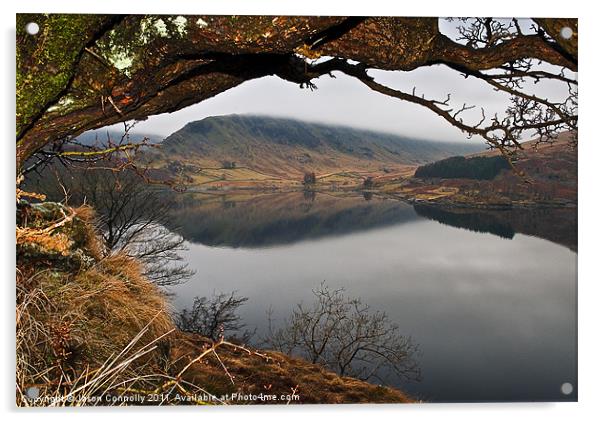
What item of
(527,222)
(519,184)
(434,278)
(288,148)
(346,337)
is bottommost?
(346,337)

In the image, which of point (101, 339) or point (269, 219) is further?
point (269, 219)

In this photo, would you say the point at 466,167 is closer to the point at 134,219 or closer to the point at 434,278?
the point at 434,278

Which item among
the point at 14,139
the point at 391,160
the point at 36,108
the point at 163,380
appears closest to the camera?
the point at 36,108

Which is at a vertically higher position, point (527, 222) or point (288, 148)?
point (288, 148)

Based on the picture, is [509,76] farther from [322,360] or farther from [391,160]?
[322,360]

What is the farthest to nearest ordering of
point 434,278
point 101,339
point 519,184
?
point 519,184
point 434,278
point 101,339

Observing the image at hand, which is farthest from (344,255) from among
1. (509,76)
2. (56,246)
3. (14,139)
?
(14,139)

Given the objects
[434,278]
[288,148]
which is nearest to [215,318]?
[288,148]
